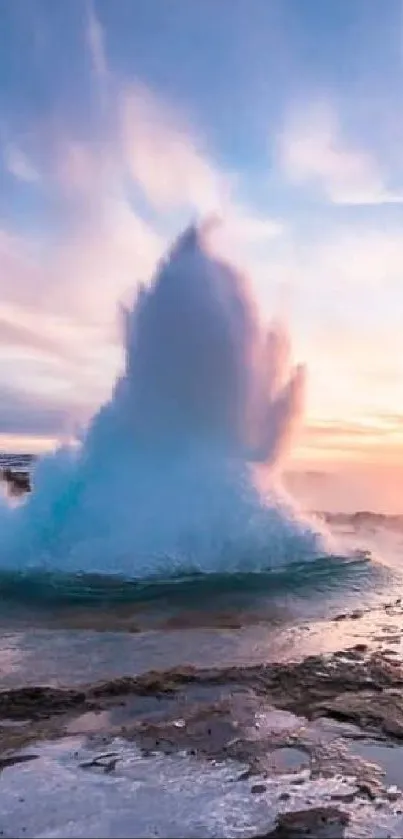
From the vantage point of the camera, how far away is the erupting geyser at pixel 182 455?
1595 cm

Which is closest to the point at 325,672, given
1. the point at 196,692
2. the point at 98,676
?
the point at 196,692

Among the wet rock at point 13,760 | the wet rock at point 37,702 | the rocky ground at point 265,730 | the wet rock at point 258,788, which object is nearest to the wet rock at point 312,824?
the rocky ground at point 265,730

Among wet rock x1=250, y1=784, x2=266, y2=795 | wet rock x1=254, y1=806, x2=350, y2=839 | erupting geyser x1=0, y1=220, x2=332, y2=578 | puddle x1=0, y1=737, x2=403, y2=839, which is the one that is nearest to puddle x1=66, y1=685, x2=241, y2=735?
puddle x1=0, y1=737, x2=403, y2=839

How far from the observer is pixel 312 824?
4898 mm

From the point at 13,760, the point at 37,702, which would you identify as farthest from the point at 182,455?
the point at 13,760

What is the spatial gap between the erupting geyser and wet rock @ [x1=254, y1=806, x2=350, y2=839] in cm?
1039

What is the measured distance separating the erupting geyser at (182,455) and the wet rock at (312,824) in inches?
409

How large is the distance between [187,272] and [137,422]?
3878 mm

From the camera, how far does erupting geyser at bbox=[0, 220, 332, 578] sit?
52.3 feet

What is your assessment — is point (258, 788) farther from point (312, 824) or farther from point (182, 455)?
point (182, 455)

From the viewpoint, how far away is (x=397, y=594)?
13539 mm

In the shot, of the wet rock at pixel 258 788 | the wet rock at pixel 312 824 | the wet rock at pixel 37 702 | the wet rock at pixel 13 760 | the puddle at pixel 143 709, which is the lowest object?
the wet rock at pixel 312 824

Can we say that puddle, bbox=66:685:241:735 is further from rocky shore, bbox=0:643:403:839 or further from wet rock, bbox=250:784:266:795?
wet rock, bbox=250:784:266:795

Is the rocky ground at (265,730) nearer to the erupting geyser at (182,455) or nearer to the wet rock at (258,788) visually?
the wet rock at (258,788)
